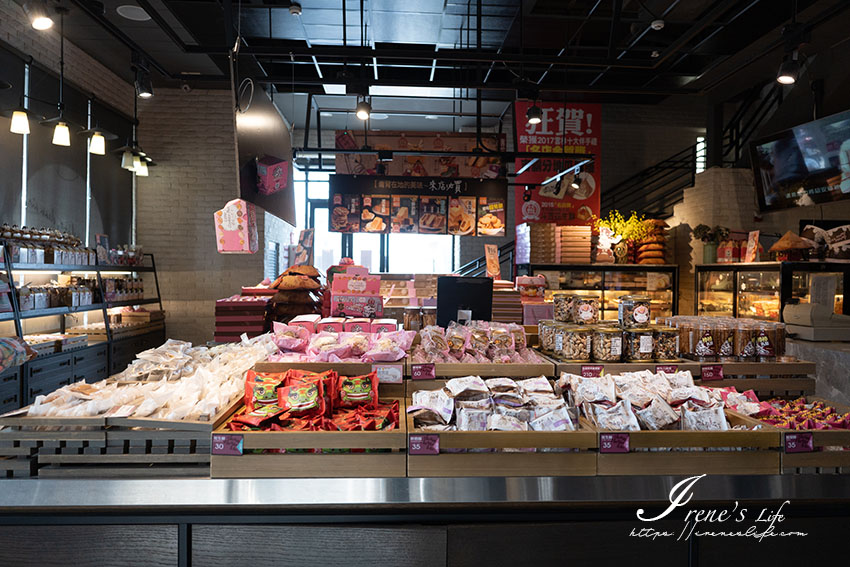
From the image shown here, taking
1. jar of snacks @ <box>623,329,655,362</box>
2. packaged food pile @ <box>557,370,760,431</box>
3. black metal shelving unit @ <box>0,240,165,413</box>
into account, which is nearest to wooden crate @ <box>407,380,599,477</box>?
packaged food pile @ <box>557,370,760,431</box>

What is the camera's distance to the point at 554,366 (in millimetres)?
2531

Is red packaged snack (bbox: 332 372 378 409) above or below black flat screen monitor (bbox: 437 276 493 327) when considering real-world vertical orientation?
below

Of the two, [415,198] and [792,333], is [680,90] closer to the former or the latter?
[792,333]

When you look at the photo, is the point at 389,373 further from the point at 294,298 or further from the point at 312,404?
the point at 294,298

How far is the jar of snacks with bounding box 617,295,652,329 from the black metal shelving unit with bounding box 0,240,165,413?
456cm

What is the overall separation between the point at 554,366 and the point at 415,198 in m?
4.87

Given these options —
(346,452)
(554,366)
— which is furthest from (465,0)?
(346,452)

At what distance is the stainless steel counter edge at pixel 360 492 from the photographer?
1729mm

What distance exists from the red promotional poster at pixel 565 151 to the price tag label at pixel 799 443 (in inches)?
266

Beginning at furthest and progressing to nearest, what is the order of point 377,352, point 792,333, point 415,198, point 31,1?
point 415,198
point 792,333
point 31,1
point 377,352

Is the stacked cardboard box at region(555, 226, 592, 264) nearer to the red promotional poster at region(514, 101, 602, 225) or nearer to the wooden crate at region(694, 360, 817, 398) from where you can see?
the red promotional poster at region(514, 101, 602, 225)

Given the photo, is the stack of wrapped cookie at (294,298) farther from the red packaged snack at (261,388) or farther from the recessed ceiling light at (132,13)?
the recessed ceiling light at (132,13)

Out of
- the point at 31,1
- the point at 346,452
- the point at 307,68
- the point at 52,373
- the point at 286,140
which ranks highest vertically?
the point at 307,68

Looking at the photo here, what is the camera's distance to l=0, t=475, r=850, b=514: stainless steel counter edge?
1.73 m
